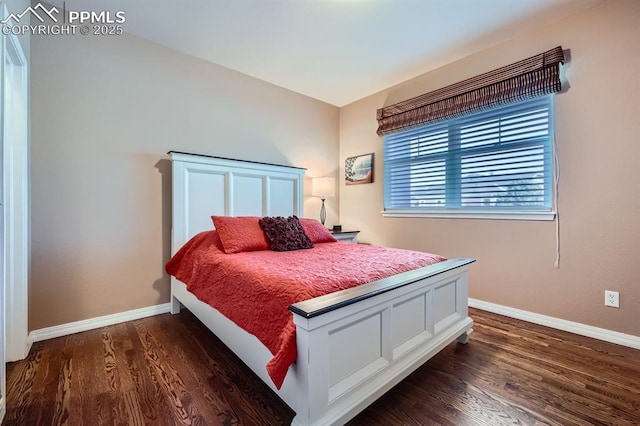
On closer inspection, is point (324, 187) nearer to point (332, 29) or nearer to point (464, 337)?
point (332, 29)

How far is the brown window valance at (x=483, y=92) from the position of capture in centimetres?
225

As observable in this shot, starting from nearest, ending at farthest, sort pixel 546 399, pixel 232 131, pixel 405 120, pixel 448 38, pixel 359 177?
pixel 546 399
pixel 448 38
pixel 232 131
pixel 405 120
pixel 359 177

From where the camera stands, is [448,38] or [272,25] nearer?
[272,25]

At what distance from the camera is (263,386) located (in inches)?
59.9

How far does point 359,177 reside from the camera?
12.6 ft

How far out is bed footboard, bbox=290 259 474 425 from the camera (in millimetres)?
1085

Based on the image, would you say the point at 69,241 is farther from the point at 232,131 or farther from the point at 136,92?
the point at 232,131

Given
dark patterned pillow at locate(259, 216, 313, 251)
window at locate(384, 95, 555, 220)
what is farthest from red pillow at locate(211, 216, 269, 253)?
window at locate(384, 95, 555, 220)

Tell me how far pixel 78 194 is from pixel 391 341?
2.50 meters

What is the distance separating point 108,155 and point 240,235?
1301mm

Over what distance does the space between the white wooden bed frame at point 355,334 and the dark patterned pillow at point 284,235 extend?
27.3 inches

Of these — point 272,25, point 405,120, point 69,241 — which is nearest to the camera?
point 69,241

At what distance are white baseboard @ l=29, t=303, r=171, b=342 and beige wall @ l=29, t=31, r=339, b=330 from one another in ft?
0.14

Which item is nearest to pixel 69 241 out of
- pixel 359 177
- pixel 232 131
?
pixel 232 131
